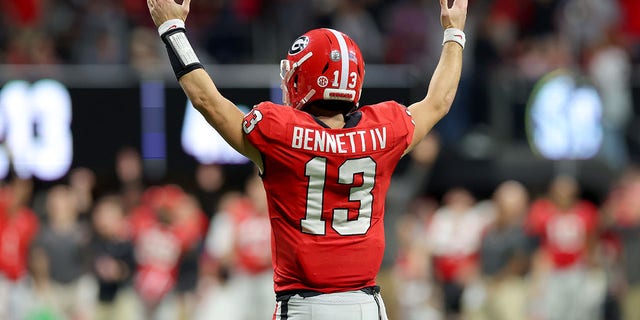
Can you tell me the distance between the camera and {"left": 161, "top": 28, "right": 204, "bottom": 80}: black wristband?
4461mm

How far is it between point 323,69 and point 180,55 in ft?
1.75

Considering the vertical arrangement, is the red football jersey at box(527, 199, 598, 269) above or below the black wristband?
below

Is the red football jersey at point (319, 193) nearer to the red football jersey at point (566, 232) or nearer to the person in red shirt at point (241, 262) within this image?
the person in red shirt at point (241, 262)

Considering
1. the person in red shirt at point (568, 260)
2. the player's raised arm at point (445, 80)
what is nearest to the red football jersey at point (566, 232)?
the person in red shirt at point (568, 260)

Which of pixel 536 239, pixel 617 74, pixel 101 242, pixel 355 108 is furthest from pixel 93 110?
pixel 355 108

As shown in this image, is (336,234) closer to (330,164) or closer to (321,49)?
(330,164)

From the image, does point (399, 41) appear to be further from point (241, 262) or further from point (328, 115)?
point (328, 115)

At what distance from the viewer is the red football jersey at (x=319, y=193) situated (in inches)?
175

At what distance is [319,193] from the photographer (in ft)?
14.7

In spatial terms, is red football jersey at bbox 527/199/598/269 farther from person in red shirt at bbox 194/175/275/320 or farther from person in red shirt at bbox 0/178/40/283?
person in red shirt at bbox 0/178/40/283

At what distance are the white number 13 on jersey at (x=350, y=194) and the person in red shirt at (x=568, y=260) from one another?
31.1 ft

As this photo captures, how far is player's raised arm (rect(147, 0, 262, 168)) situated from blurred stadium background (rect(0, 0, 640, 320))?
8.72 m

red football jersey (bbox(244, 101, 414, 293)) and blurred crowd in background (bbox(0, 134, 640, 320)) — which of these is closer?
red football jersey (bbox(244, 101, 414, 293))

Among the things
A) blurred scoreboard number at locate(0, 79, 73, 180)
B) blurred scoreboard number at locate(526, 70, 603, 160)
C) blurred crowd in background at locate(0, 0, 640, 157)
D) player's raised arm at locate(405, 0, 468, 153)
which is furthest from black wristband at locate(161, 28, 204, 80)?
blurred scoreboard number at locate(526, 70, 603, 160)
